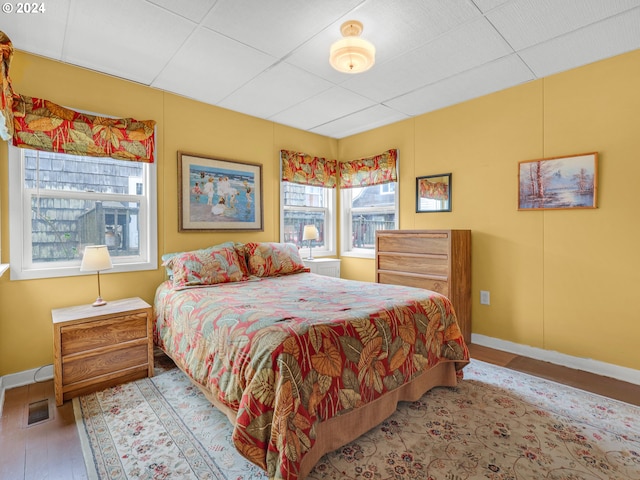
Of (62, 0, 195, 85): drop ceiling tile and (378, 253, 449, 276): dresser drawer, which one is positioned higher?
(62, 0, 195, 85): drop ceiling tile

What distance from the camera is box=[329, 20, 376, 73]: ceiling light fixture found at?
2.05 m

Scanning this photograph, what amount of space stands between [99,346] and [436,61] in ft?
11.3

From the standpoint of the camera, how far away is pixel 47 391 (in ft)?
7.80

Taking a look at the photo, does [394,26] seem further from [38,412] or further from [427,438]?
[38,412]

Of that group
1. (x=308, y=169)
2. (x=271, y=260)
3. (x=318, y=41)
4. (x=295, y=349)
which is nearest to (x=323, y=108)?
(x=308, y=169)

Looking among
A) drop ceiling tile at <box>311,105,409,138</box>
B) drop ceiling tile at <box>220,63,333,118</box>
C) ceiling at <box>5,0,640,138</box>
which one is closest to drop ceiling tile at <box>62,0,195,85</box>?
ceiling at <box>5,0,640,138</box>

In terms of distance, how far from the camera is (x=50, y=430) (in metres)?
1.91

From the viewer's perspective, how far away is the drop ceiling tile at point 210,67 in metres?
2.39

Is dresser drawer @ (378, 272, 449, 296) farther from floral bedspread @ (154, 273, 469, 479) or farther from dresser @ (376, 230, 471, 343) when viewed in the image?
floral bedspread @ (154, 273, 469, 479)

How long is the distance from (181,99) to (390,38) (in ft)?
7.07

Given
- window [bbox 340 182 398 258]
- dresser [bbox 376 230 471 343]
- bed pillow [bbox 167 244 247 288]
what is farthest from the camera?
window [bbox 340 182 398 258]

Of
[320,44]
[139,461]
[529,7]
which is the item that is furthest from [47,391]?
[529,7]

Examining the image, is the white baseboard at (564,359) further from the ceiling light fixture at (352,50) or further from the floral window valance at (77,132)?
the floral window valance at (77,132)

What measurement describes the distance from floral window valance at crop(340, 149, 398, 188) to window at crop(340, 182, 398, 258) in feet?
0.48
